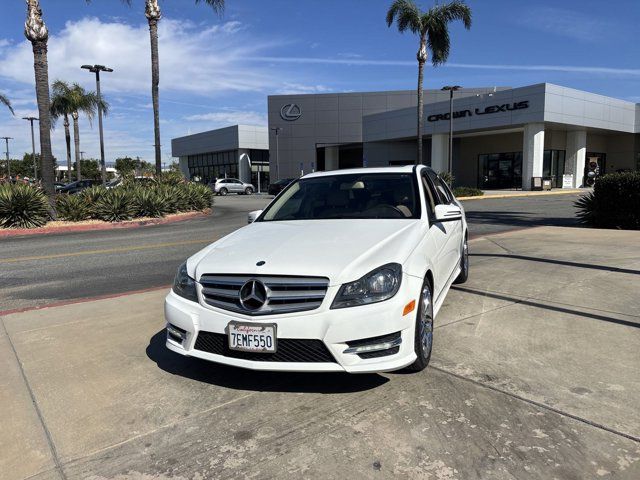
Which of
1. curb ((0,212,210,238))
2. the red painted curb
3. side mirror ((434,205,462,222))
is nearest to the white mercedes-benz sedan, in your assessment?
side mirror ((434,205,462,222))

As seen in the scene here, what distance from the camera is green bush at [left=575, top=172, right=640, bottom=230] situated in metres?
12.3

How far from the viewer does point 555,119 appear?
112ft

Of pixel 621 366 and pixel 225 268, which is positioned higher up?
pixel 225 268

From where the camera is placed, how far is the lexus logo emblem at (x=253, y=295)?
3.32 metres

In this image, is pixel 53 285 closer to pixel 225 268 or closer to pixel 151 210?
pixel 225 268

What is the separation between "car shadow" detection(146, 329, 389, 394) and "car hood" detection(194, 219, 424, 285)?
2.85 feet

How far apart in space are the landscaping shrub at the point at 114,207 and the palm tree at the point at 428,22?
54.6 feet

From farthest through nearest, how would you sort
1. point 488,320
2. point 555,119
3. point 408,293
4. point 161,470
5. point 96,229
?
point 555,119, point 96,229, point 488,320, point 408,293, point 161,470

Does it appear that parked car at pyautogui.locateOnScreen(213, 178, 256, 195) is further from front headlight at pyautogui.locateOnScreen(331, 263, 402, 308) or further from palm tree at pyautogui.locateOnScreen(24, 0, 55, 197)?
front headlight at pyautogui.locateOnScreen(331, 263, 402, 308)

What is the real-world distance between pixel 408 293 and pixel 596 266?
5.58 metres

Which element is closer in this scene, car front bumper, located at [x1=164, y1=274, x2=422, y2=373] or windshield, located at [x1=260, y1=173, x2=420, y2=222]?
car front bumper, located at [x1=164, y1=274, x2=422, y2=373]

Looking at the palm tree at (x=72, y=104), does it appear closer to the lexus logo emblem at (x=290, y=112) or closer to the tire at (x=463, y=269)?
the lexus logo emblem at (x=290, y=112)

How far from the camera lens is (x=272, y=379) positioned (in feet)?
12.6

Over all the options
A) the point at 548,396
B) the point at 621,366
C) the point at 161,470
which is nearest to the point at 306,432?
the point at 161,470
